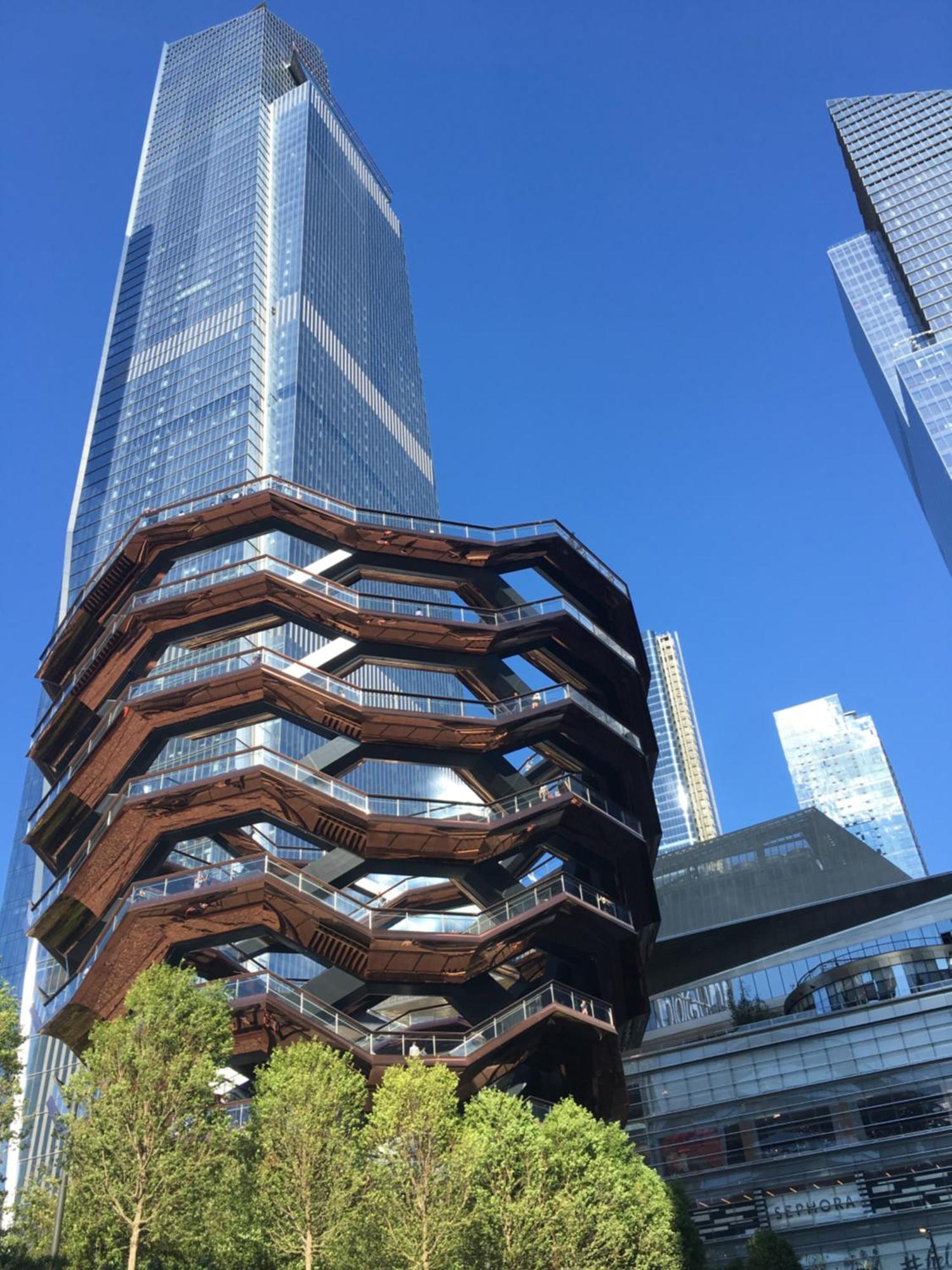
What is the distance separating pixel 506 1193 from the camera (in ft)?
114

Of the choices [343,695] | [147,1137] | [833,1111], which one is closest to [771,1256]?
[833,1111]

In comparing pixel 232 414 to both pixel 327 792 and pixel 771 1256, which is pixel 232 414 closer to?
pixel 327 792

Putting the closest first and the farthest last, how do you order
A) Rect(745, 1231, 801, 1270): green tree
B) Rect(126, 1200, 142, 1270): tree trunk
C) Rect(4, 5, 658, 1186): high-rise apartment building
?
Rect(126, 1200, 142, 1270): tree trunk
Rect(4, 5, 658, 1186): high-rise apartment building
Rect(745, 1231, 801, 1270): green tree

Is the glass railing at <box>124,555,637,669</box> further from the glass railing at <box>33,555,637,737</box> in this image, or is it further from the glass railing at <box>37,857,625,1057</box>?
the glass railing at <box>37,857,625,1057</box>

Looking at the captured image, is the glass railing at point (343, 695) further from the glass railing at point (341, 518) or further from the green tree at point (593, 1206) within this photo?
the green tree at point (593, 1206)

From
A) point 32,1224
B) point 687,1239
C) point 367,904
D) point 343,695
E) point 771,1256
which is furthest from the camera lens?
point 343,695

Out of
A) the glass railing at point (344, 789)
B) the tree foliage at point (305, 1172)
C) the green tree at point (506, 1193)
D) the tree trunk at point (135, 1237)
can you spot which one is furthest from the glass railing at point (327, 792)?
the tree trunk at point (135, 1237)

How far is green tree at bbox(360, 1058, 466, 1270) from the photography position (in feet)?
112

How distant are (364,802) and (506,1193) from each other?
22959 mm

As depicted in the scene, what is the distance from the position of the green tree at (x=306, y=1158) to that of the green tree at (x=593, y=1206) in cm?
619

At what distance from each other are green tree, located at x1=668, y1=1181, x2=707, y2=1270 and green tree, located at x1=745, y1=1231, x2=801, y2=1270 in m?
3.17

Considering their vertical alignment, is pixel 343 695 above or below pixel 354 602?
below

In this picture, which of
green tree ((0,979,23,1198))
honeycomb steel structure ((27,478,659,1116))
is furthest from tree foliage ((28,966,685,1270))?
honeycomb steel structure ((27,478,659,1116))

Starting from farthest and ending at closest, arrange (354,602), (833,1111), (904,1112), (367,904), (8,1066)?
(833,1111), (904,1112), (354,602), (367,904), (8,1066)
